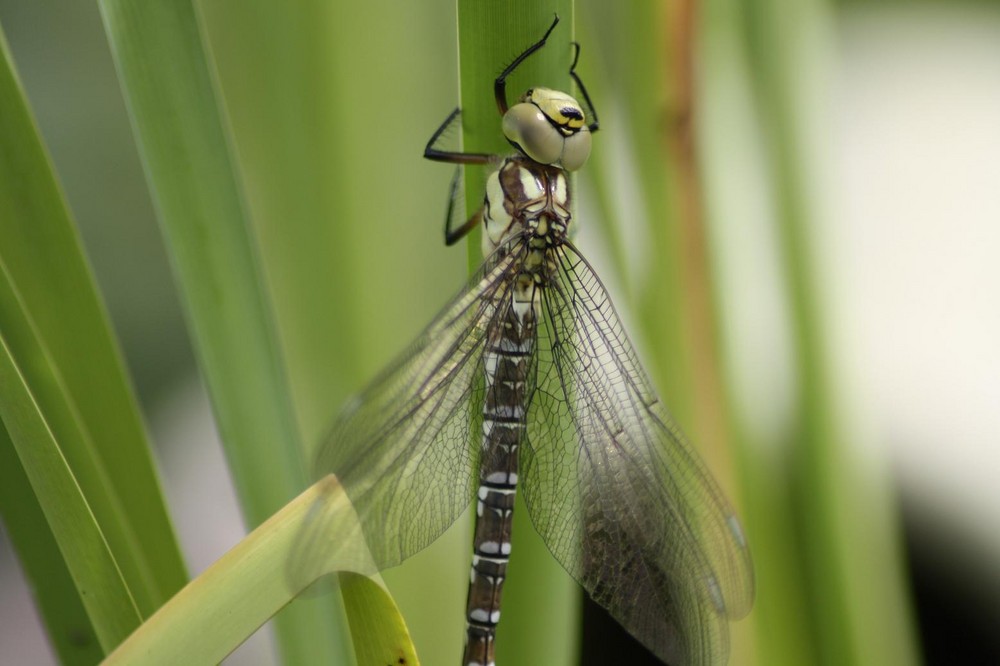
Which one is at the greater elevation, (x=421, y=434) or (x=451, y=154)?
(x=451, y=154)

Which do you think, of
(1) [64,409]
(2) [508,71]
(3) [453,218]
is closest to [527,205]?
(3) [453,218]

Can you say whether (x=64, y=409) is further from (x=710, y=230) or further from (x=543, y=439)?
(x=710, y=230)

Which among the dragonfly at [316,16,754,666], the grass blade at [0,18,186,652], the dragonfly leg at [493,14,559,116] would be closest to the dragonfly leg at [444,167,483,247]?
the dragonfly at [316,16,754,666]

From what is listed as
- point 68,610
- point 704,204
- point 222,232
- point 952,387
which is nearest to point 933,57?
point 952,387

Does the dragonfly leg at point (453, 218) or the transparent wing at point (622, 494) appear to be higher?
the dragonfly leg at point (453, 218)

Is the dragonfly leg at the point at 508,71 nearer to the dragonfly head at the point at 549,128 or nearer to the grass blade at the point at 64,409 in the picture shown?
the dragonfly head at the point at 549,128

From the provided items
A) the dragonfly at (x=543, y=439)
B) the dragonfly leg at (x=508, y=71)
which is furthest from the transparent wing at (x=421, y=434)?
the dragonfly leg at (x=508, y=71)

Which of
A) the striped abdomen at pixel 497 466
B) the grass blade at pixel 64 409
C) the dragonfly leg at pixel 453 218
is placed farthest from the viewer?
the dragonfly leg at pixel 453 218

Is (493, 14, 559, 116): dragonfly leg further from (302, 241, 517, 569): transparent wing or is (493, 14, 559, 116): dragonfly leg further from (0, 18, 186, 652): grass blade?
(0, 18, 186, 652): grass blade
